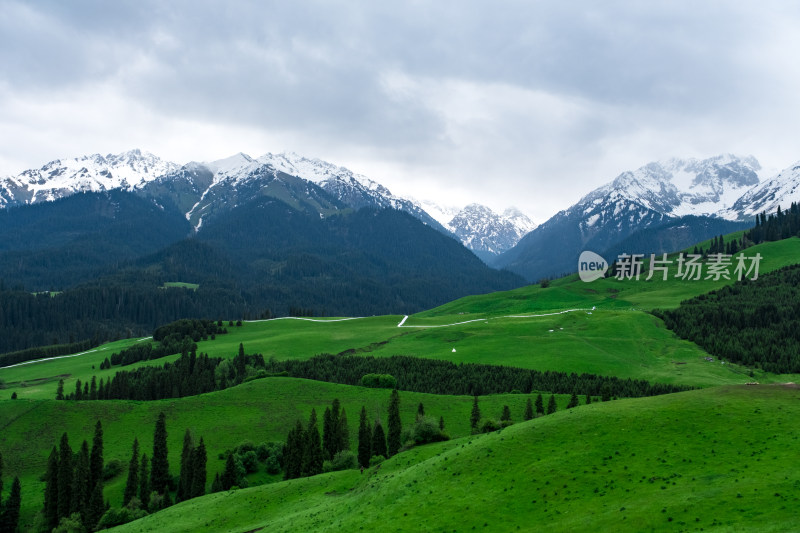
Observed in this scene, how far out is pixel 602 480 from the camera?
160 ft

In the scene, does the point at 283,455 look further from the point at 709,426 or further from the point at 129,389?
the point at 129,389

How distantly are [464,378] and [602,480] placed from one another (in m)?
123

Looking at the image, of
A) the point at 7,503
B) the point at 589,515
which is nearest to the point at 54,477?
the point at 7,503

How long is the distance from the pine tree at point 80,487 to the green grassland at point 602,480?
27.9 m

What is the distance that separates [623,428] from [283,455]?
7078cm

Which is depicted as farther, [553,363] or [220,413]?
[553,363]

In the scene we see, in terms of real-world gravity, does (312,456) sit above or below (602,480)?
below

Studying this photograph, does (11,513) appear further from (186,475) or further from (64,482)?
(186,475)

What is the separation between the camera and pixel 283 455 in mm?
108250

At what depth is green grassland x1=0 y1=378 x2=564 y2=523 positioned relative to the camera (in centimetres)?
11875

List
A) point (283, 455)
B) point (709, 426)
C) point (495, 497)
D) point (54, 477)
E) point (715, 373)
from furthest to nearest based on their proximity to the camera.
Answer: point (715, 373) < point (283, 455) < point (54, 477) < point (709, 426) < point (495, 497)

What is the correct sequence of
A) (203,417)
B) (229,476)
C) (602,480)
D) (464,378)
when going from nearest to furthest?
1. (602,480)
2. (229,476)
3. (203,417)
4. (464,378)

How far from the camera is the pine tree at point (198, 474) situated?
97.3 meters

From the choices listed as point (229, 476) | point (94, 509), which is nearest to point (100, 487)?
point (94, 509)
